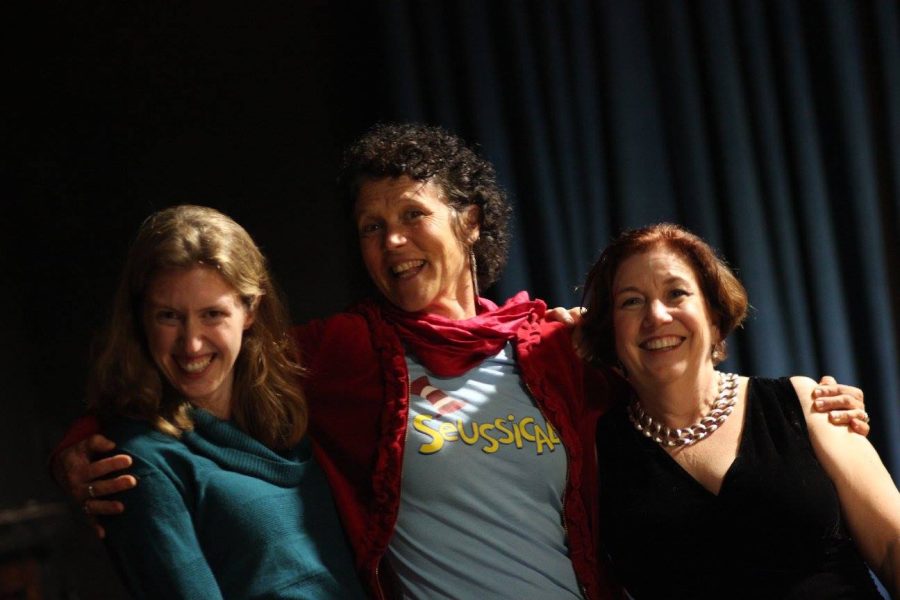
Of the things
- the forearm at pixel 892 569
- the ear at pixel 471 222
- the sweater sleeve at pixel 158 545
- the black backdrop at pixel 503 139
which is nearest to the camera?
the sweater sleeve at pixel 158 545

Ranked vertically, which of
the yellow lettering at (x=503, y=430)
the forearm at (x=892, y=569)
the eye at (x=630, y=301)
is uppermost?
the eye at (x=630, y=301)

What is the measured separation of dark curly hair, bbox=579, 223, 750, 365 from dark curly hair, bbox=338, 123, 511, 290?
1.05 feet

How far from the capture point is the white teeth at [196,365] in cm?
160

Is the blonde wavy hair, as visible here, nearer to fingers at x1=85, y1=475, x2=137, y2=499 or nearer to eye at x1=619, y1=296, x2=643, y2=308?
fingers at x1=85, y1=475, x2=137, y2=499

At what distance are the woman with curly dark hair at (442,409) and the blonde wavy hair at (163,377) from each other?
0.12 meters

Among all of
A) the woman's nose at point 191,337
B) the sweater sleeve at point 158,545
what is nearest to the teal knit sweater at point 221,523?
the sweater sleeve at point 158,545

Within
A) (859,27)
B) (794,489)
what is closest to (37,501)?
(794,489)

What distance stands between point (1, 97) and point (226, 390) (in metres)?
0.98

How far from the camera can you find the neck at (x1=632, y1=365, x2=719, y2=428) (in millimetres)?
1745

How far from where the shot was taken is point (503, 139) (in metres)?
2.40

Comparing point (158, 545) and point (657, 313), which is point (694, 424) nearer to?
point (657, 313)

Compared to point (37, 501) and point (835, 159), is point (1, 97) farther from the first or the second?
point (835, 159)

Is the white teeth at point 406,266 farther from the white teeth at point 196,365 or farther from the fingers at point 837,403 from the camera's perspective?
the fingers at point 837,403

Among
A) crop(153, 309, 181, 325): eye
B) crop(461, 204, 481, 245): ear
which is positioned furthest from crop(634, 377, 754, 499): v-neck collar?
crop(153, 309, 181, 325): eye
